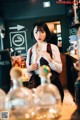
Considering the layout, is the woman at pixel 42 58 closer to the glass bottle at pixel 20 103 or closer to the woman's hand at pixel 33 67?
the woman's hand at pixel 33 67

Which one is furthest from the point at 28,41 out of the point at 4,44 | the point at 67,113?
the point at 67,113

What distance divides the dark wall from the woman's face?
1.00 metres

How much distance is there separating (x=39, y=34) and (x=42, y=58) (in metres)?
0.15

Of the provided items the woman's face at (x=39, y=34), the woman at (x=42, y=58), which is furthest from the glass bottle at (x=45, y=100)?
the woman's face at (x=39, y=34)

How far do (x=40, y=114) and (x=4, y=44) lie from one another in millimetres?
1707

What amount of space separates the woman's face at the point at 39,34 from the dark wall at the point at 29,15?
1003 mm

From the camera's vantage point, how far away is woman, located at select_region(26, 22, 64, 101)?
4.27 ft

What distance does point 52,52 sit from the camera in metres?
1.41

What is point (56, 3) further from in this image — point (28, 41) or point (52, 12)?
point (28, 41)

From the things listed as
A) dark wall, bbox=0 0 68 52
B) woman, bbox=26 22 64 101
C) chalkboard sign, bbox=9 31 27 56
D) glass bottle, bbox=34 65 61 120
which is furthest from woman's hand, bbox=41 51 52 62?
dark wall, bbox=0 0 68 52

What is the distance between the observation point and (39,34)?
1372 mm

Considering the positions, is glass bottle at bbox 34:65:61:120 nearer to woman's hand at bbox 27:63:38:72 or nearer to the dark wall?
woman's hand at bbox 27:63:38:72

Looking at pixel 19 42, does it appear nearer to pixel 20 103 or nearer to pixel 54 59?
pixel 54 59

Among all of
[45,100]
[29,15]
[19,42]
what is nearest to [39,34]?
[45,100]
